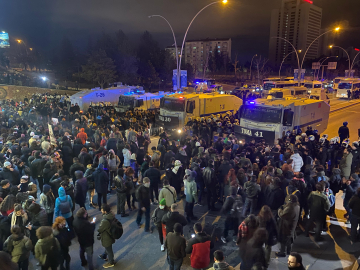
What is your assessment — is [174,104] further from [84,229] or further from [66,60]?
[66,60]

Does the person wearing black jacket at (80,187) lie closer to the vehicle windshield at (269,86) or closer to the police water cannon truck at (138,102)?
the police water cannon truck at (138,102)

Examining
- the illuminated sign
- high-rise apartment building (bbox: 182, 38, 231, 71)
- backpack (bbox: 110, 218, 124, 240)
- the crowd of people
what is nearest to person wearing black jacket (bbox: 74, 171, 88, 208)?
the crowd of people

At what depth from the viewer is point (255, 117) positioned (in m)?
13.5

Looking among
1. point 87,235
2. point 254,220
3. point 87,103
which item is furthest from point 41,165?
point 87,103

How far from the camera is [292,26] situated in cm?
15262

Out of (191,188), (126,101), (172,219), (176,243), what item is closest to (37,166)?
(191,188)

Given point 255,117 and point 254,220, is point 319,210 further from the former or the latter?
point 255,117

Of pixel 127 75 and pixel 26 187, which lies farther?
pixel 127 75

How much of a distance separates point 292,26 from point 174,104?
16266cm

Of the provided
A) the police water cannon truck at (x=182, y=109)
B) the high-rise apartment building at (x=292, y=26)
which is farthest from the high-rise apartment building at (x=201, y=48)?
the police water cannon truck at (x=182, y=109)

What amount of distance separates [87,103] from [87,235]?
719 inches

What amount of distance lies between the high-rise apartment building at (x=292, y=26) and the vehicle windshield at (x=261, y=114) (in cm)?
14220

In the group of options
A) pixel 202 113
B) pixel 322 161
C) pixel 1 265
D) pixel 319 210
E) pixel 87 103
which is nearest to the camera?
pixel 1 265

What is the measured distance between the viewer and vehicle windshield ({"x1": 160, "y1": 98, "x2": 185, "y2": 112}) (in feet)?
52.0
